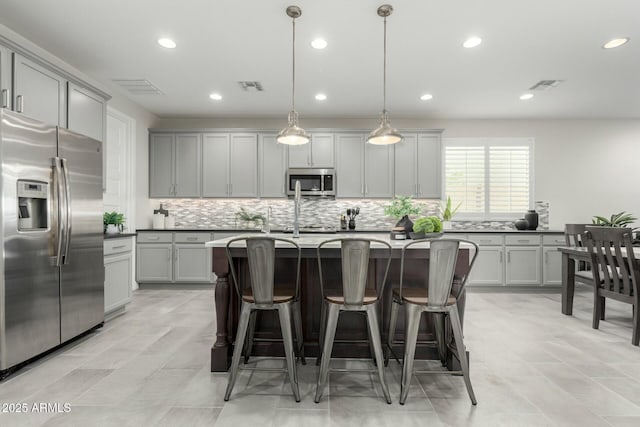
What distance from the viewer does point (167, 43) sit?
322 cm

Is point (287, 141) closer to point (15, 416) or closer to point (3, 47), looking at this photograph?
point (3, 47)

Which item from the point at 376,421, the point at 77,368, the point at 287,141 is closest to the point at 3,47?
the point at 287,141

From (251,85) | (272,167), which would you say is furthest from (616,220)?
(251,85)

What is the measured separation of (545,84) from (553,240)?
236 cm

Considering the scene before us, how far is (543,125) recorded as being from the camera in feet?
19.1

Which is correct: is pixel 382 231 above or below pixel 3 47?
below

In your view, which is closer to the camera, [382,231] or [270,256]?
[270,256]

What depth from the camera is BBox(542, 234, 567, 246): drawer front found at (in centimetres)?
510

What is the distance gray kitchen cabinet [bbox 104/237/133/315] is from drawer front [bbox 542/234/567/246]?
5.82m

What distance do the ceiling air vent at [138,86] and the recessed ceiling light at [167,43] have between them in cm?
111

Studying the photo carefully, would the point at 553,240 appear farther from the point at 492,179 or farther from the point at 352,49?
the point at 352,49

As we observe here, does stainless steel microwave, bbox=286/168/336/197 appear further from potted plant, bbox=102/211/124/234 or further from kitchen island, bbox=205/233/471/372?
kitchen island, bbox=205/233/471/372

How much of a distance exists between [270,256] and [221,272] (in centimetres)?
57

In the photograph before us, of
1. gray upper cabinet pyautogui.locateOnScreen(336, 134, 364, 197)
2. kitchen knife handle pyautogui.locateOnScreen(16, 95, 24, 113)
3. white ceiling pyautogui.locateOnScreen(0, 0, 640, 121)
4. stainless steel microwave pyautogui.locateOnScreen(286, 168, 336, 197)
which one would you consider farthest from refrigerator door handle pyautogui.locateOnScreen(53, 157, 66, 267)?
gray upper cabinet pyautogui.locateOnScreen(336, 134, 364, 197)
